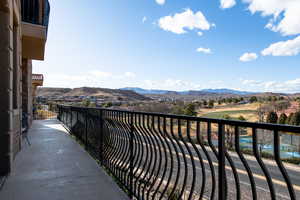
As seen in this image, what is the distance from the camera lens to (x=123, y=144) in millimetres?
2783

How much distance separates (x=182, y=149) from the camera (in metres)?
1.72

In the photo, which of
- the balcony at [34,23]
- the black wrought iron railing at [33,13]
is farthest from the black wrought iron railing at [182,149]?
the black wrought iron railing at [33,13]

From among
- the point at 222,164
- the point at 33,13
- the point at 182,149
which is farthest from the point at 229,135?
the point at 33,13

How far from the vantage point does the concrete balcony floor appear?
2.53 metres

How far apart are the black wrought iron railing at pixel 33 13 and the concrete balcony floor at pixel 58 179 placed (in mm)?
3678

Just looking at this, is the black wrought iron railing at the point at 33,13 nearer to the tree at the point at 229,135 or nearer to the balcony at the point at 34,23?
the balcony at the point at 34,23

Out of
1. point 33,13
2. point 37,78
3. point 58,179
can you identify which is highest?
point 33,13

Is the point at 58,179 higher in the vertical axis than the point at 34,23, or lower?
lower

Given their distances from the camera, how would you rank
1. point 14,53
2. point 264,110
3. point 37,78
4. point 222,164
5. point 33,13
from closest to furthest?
point 222,164
point 14,53
point 33,13
point 37,78
point 264,110

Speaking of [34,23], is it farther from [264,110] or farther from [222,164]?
[264,110]

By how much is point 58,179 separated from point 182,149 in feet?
6.99

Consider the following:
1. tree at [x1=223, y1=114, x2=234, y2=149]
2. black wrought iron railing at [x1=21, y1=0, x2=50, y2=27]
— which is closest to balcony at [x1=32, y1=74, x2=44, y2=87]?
black wrought iron railing at [x1=21, y1=0, x2=50, y2=27]

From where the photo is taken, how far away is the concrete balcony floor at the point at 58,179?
2.53m

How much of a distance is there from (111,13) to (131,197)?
430 inches
